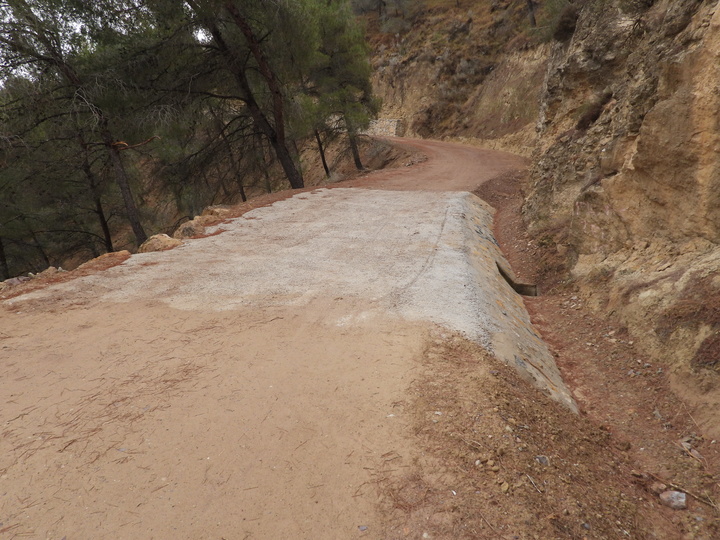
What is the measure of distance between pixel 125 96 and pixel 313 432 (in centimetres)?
1160

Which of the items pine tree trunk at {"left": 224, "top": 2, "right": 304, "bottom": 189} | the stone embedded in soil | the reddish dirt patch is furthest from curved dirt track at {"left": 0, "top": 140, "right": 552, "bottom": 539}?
pine tree trunk at {"left": 224, "top": 2, "right": 304, "bottom": 189}

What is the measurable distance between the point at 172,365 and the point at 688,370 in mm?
4722

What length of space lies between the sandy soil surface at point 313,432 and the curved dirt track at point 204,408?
0.01m

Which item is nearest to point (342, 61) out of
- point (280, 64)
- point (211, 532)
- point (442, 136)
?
point (280, 64)

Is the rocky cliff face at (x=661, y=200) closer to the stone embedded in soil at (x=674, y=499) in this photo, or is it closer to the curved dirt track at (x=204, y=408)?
the stone embedded in soil at (x=674, y=499)

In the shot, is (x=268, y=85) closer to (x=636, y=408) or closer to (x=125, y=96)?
(x=125, y=96)

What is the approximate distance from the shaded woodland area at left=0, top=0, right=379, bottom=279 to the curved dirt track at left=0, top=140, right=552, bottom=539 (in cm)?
714

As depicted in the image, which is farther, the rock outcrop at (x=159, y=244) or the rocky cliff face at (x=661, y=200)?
the rock outcrop at (x=159, y=244)

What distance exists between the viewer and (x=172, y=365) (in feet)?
12.5

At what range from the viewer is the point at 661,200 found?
17.5 feet

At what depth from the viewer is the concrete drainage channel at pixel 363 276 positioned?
178 inches

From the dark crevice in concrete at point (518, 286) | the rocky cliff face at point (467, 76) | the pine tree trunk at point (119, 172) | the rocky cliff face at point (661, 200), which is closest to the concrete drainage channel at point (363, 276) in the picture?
the dark crevice in concrete at point (518, 286)

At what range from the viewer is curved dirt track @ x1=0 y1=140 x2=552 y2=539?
2469 millimetres

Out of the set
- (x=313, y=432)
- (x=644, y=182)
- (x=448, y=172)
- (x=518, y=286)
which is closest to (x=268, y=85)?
(x=448, y=172)
